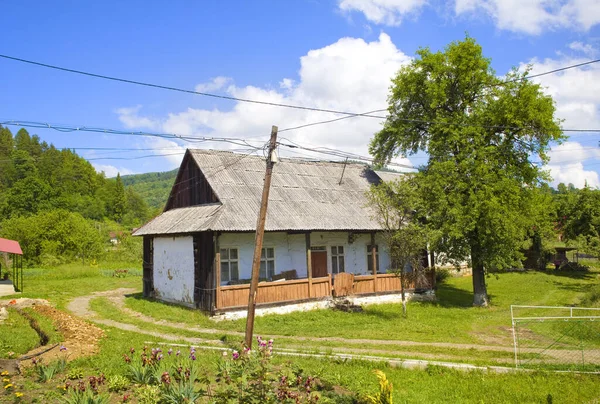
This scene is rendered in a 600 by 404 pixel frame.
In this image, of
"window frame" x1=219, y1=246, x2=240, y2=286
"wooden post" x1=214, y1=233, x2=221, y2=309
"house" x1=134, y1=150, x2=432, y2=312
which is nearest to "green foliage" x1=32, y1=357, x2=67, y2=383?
"wooden post" x1=214, y1=233, x2=221, y2=309

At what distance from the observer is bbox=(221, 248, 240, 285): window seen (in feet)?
66.2

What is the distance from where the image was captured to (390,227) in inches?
800

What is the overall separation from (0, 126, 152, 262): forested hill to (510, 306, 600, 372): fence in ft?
142

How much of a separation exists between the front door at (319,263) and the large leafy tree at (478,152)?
5.77 metres

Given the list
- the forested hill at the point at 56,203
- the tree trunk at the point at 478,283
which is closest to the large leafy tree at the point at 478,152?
the tree trunk at the point at 478,283

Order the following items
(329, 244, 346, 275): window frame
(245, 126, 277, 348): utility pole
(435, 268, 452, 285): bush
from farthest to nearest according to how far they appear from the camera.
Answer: (435, 268, 452, 285): bush → (329, 244, 346, 275): window frame → (245, 126, 277, 348): utility pole

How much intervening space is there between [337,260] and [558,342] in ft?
37.9

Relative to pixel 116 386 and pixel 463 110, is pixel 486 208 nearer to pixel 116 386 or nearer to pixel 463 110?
pixel 463 110

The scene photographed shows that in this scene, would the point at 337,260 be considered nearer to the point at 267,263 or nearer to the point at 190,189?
the point at 267,263

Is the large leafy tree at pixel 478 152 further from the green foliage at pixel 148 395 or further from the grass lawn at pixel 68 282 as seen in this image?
the grass lawn at pixel 68 282

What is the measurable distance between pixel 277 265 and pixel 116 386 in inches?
543

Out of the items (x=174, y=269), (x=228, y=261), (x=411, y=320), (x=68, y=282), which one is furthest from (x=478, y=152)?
(x=68, y=282)

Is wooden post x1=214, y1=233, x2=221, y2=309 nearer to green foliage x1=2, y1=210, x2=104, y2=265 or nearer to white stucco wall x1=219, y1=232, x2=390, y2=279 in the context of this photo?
white stucco wall x1=219, y1=232, x2=390, y2=279

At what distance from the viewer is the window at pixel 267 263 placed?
2150 cm
